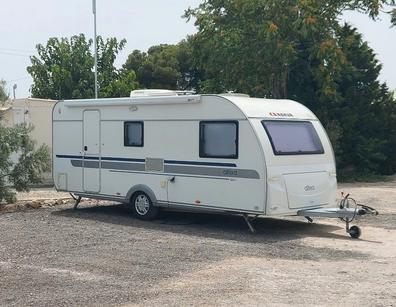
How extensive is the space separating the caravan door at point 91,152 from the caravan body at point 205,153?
22 millimetres

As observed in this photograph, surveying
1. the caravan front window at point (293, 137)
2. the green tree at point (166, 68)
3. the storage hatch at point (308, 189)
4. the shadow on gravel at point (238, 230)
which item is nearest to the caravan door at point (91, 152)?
the shadow on gravel at point (238, 230)

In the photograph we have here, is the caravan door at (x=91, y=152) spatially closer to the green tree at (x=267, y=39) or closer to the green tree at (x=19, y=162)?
the green tree at (x=19, y=162)

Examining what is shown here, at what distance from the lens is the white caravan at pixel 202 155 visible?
1112 centimetres

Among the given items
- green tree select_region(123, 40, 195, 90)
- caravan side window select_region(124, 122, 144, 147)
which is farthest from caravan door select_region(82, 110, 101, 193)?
green tree select_region(123, 40, 195, 90)

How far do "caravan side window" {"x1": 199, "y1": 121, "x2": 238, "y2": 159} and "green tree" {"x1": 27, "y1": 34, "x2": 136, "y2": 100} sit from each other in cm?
2011

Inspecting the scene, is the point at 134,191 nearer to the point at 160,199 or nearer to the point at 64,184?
the point at 160,199

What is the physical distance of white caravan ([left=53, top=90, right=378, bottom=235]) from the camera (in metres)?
11.1

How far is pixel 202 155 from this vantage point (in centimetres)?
1184

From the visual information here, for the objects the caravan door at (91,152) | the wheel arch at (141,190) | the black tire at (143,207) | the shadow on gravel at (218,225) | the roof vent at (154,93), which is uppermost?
the roof vent at (154,93)

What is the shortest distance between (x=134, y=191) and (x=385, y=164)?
16.7 meters

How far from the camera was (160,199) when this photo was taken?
1248 cm

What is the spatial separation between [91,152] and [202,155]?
3103 millimetres

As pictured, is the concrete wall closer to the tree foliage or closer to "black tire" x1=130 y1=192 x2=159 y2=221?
"black tire" x1=130 y1=192 x2=159 y2=221

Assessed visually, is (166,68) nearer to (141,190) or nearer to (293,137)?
(141,190)
